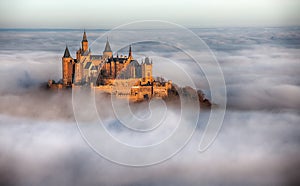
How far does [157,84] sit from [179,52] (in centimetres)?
122

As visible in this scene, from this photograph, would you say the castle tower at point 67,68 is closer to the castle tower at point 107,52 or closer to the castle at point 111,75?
the castle at point 111,75

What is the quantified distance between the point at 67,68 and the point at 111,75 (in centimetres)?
182

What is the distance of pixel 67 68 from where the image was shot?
1748 cm

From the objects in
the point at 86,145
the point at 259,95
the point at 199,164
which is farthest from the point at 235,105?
the point at 86,145

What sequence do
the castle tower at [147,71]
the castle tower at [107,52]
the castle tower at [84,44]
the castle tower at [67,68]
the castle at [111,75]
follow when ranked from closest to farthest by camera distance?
1. the castle at [111,75]
2. the castle tower at [147,71]
3. the castle tower at [67,68]
4. the castle tower at [107,52]
5. the castle tower at [84,44]

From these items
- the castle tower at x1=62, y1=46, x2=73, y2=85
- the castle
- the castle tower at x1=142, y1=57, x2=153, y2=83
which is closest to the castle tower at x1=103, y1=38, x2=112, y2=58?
the castle

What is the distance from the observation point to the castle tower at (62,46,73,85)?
56.1 feet

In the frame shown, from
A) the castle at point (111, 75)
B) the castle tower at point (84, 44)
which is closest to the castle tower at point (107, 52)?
the castle at point (111, 75)

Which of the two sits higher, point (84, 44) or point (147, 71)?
point (84, 44)

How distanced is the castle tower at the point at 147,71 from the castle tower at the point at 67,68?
263cm

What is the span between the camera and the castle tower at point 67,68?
17.1 meters

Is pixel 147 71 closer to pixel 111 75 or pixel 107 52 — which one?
pixel 111 75

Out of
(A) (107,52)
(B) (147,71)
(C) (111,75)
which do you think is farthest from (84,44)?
(B) (147,71)

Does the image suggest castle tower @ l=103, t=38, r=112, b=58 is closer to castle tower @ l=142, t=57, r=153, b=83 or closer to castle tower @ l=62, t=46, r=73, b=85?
castle tower @ l=62, t=46, r=73, b=85
